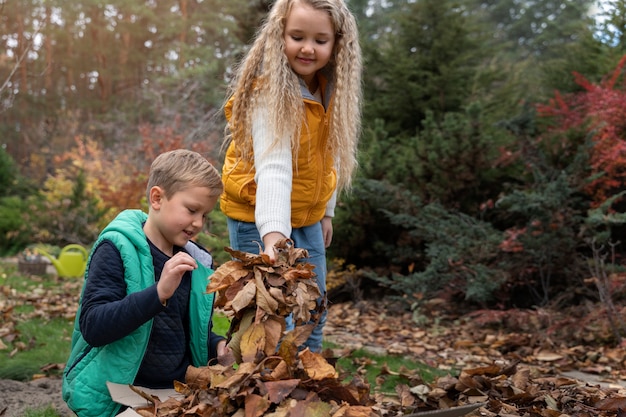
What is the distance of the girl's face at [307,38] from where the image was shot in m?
2.38

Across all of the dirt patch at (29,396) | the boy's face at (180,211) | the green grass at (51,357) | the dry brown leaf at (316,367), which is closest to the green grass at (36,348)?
the green grass at (51,357)

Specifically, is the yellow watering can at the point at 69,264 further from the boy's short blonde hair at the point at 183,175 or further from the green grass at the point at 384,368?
the boy's short blonde hair at the point at 183,175

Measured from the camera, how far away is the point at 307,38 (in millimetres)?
2406

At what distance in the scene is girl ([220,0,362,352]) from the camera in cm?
231

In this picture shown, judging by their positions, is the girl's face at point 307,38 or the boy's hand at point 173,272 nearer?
the boy's hand at point 173,272

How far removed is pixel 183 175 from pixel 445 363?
9.29ft

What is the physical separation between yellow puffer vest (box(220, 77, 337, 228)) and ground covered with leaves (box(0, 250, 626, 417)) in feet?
2.12

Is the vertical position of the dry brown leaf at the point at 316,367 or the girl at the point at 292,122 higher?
the girl at the point at 292,122

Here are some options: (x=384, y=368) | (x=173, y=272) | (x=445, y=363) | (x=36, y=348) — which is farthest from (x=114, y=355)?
(x=445, y=363)

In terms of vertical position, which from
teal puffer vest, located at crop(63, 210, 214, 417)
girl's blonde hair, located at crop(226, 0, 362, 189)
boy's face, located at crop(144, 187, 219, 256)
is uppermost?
girl's blonde hair, located at crop(226, 0, 362, 189)

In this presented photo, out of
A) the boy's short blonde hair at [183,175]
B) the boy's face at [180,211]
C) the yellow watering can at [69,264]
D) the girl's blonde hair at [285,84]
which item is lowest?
the yellow watering can at [69,264]

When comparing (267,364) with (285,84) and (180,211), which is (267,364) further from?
(285,84)

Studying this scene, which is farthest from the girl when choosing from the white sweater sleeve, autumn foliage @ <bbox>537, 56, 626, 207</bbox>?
autumn foliage @ <bbox>537, 56, 626, 207</bbox>

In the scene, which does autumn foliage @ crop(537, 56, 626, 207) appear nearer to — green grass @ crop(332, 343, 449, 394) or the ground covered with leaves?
the ground covered with leaves
